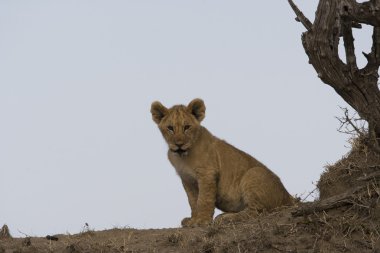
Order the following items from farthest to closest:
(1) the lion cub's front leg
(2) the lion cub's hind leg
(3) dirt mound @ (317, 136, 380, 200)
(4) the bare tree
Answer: (2) the lion cub's hind leg < (1) the lion cub's front leg < (3) dirt mound @ (317, 136, 380, 200) < (4) the bare tree

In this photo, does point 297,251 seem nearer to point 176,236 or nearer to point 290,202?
point 176,236

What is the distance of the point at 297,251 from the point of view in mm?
9141

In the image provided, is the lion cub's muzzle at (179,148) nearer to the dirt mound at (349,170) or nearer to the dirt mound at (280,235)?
the dirt mound at (280,235)

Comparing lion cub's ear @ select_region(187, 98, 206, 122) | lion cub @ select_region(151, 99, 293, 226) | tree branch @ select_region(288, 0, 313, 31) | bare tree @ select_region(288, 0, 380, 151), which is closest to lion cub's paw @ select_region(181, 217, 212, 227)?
lion cub @ select_region(151, 99, 293, 226)

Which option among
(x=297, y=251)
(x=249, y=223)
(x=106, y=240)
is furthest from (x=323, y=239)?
(x=106, y=240)

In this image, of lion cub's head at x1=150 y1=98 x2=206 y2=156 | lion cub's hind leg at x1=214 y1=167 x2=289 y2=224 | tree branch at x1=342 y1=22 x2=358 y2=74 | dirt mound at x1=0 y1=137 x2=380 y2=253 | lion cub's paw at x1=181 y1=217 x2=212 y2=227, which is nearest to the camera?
dirt mound at x1=0 y1=137 x2=380 y2=253

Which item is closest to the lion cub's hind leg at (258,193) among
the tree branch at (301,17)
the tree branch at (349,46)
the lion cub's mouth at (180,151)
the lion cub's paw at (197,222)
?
the lion cub's paw at (197,222)

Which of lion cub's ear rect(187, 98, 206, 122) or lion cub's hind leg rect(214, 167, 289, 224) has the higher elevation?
lion cub's ear rect(187, 98, 206, 122)

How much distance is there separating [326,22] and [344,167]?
2.21 metres

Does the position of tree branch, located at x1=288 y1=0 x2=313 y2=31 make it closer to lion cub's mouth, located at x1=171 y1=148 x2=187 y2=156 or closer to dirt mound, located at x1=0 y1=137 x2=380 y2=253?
dirt mound, located at x1=0 y1=137 x2=380 y2=253

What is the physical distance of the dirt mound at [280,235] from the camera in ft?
30.5

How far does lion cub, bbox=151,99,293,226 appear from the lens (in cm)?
1153

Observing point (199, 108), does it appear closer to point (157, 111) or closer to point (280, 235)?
A: point (157, 111)

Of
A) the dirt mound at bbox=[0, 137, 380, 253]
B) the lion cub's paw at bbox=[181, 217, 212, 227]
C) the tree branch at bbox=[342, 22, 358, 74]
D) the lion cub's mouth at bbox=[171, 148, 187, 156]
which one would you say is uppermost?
the tree branch at bbox=[342, 22, 358, 74]
